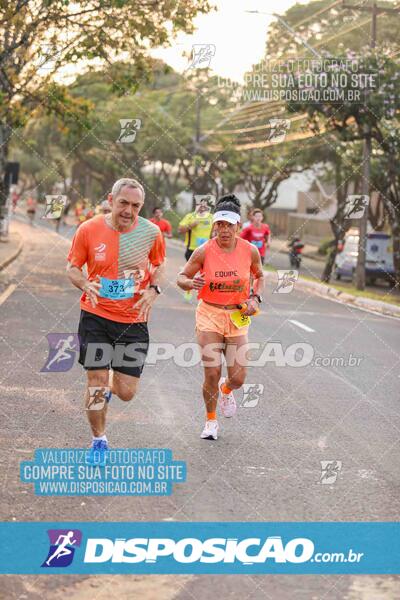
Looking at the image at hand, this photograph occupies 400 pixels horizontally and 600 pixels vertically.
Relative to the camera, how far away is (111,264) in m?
7.36

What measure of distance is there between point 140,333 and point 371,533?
2.27 meters

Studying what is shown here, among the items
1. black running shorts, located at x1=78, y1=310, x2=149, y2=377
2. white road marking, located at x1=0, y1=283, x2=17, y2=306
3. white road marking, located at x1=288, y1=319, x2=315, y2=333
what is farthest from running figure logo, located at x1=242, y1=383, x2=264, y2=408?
white road marking, located at x1=0, y1=283, x2=17, y2=306

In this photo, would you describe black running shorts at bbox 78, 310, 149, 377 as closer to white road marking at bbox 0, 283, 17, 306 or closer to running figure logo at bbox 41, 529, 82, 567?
running figure logo at bbox 41, 529, 82, 567

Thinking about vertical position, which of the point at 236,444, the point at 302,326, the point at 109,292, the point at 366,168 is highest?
the point at 366,168

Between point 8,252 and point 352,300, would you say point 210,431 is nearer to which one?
point 352,300

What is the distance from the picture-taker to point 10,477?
7.01m

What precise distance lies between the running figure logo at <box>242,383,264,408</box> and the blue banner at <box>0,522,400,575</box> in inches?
157

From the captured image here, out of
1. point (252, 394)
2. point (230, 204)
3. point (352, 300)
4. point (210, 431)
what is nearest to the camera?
point (230, 204)

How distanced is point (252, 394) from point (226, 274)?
2.59 metres

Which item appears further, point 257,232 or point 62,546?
point 257,232

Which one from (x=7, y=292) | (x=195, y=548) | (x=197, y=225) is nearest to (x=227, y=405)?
(x=195, y=548)

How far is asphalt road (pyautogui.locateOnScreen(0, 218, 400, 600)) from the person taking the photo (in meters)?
5.31

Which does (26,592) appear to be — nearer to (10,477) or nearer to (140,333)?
(10,477)

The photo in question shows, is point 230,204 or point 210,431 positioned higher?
point 230,204
